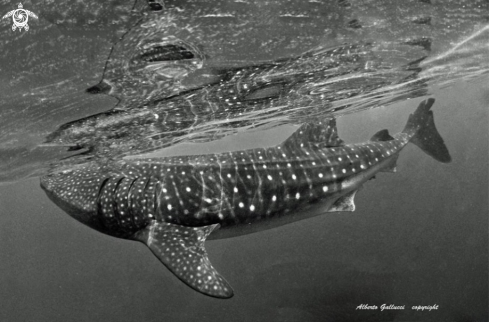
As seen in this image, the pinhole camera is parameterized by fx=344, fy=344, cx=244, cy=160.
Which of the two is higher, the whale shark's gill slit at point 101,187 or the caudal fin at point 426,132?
the whale shark's gill slit at point 101,187

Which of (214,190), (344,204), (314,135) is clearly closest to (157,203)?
(214,190)

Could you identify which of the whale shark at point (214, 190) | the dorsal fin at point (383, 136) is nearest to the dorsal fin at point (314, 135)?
the whale shark at point (214, 190)

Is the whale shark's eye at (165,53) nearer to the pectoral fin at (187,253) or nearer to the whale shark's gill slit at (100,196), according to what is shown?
the whale shark's gill slit at (100,196)

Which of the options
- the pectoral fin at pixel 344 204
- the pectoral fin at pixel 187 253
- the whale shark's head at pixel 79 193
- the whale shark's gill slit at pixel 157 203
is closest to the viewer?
the pectoral fin at pixel 187 253

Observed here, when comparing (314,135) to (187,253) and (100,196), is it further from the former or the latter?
(100,196)

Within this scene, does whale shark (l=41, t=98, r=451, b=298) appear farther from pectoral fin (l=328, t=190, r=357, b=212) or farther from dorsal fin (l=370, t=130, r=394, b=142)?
dorsal fin (l=370, t=130, r=394, b=142)

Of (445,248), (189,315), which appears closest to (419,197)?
(445,248)

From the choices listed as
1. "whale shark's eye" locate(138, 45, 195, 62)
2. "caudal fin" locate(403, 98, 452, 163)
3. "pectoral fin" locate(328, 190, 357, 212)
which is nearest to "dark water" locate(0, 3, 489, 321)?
"whale shark's eye" locate(138, 45, 195, 62)
